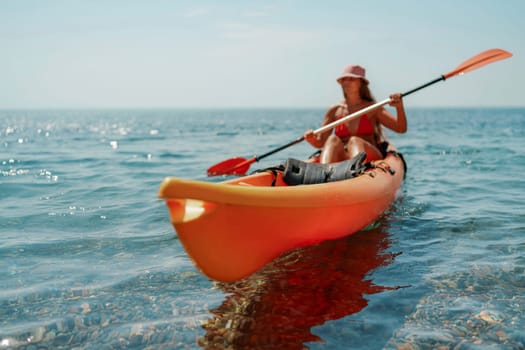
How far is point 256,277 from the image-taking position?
145 inches

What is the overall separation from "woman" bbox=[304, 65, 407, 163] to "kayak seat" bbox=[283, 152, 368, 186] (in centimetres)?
70

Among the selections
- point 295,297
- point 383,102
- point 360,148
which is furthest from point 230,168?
point 295,297

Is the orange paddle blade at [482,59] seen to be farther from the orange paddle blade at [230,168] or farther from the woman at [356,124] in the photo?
the orange paddle blade at [230,168]

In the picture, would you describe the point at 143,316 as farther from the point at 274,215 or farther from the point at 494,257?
the point at 494,257

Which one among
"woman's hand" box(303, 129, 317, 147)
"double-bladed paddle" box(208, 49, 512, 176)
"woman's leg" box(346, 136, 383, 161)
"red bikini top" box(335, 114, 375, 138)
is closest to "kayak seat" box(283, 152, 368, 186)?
"woman's leg" box(346, 136, 383, 161)

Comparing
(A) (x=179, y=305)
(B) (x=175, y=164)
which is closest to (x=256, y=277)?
(A) (x=179, y=305)

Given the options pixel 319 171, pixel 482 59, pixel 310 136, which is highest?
pixel 482 59

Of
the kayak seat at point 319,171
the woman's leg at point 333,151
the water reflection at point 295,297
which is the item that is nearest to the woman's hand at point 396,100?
the woman's leg at point 333,151

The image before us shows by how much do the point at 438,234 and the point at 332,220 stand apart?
1761 mm

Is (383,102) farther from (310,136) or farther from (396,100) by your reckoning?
(310,136)

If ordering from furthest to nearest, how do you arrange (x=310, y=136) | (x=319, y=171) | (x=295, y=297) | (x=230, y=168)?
(x=230, y=168), (x=310, y=136), (x=319, y=171), (x=295, y=297)

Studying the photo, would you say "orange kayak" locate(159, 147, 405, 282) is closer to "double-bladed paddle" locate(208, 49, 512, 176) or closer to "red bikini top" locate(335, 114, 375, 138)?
"double-bladed paddle" locate(208, 49, 512, 176)

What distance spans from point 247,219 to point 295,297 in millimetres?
722

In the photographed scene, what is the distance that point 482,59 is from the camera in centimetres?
635
